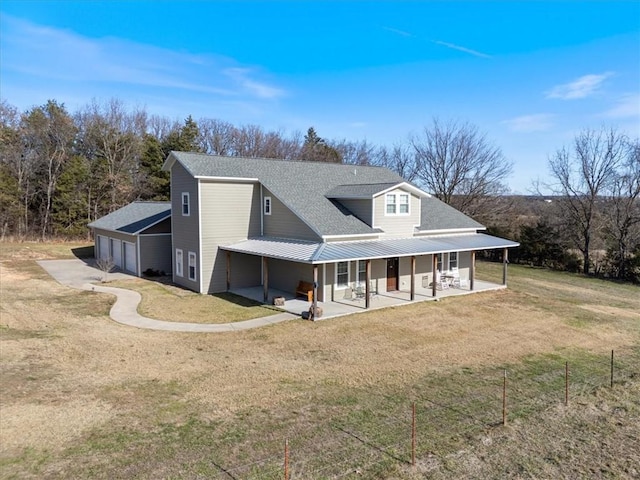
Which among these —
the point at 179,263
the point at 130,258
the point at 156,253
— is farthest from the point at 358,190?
the point at 130,258

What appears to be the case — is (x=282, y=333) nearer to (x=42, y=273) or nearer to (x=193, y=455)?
(x=193, y=455)

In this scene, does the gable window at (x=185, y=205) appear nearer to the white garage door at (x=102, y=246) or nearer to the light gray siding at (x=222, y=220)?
the light gray siding at (x=222, y=220)

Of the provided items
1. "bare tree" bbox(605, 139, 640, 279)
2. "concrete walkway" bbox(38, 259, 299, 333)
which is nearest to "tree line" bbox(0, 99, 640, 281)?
"bare tree" bbox(605, 139, 640, 279)

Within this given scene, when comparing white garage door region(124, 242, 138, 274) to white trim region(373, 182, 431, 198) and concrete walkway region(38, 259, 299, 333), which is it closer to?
concrete walkway region(38, 259, 299, 333)

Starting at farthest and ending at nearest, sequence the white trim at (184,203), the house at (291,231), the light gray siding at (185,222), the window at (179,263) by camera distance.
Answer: the window at (179,263)
the white trim at (184,203)
the light gray siding at (185,222)
the house at (291,231)

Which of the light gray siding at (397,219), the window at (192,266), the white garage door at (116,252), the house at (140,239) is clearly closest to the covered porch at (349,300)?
the window at (192,266)

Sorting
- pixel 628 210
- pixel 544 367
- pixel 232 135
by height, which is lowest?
pixel 544 367

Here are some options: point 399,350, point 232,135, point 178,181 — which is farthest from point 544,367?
point 232,135
